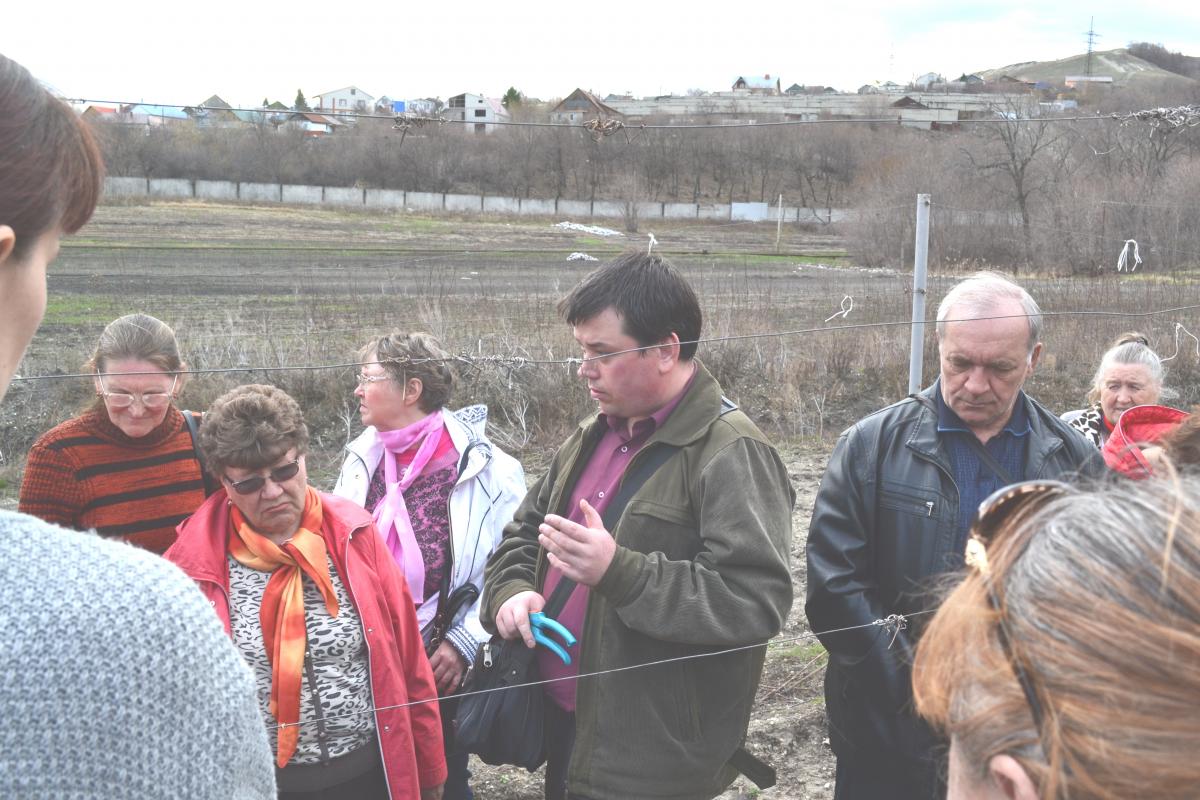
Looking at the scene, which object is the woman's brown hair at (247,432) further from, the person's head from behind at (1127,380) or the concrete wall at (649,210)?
the concrete wall at (649,210)

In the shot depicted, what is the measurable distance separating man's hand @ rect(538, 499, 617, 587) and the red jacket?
60cm

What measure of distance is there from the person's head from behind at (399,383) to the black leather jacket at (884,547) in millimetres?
1469

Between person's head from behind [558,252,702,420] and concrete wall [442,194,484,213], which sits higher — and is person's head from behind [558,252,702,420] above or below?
below

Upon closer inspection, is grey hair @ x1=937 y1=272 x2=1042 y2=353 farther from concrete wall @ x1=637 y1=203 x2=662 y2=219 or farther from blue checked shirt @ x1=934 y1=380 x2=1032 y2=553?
concrete wall @ x1=637 y1=203 x2=662 y2=219

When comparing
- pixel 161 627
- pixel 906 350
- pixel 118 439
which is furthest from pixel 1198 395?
pixel 161 627

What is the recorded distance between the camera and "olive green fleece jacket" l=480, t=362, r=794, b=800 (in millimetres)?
2592

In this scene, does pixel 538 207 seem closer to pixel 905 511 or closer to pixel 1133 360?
pixel 1133 360

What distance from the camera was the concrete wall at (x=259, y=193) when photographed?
26.5m

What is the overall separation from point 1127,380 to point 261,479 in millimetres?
3610

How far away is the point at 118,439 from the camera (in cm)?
343

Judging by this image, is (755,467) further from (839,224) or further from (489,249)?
(489,249)

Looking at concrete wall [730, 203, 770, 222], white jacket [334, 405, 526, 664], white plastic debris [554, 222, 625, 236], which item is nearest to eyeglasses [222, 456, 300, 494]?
white jacket [334, 405, 526, 664]

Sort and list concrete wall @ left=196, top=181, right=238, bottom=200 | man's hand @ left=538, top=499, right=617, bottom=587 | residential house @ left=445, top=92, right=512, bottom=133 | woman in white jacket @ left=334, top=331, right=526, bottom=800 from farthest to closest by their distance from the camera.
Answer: concrete wall @ left=196, top=181, right=238, bottom=200, residential house @ left=445, top=92, right=512, bottom=133, woman in white jacket @ left=334, top=331, right=526, bottom=800, man's hand @ left=538, top=499, right=617, bottom=587

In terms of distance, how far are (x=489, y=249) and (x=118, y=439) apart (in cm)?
2356
